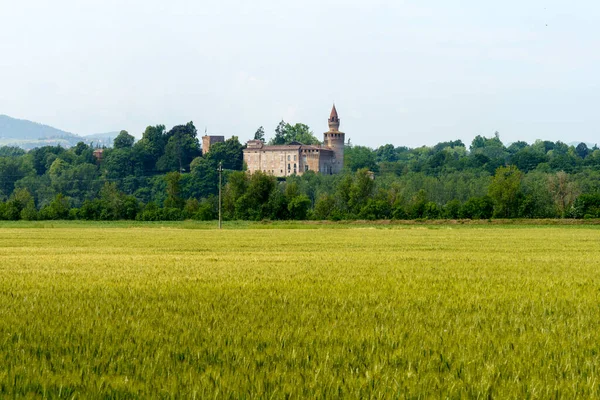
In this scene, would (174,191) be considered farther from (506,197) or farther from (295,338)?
(295,338)

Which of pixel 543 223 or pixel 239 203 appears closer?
pixel 543 223

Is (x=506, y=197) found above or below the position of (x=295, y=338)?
above

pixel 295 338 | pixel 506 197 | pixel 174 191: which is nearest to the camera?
pixel 295 338

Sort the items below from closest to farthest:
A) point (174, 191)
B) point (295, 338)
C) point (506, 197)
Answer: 1. point (295, 338)
2. point (506, 197)
3. point (174, 191)

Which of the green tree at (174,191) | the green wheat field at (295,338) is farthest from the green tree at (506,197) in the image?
the green wheat field at (295,338)

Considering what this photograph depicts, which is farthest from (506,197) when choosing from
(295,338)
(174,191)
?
(295,338)

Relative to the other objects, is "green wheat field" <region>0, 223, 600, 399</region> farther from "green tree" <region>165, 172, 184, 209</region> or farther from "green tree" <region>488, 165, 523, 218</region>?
"green tree" <region>165, 172, 184, 209</region>

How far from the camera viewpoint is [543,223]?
92.1 metres

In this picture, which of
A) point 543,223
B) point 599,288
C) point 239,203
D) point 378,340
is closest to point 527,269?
point 599,288

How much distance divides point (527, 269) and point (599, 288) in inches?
228

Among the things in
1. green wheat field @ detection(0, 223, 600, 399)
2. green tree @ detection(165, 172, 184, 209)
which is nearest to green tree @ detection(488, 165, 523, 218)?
green tree @ detection(165, 172, 184, 209)

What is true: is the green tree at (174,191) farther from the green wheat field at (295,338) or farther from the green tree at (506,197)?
the green wheat field at (295,338)

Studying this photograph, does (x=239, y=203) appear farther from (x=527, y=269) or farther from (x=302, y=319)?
(x=302, y=319)

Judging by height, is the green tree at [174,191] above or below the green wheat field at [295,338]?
above
